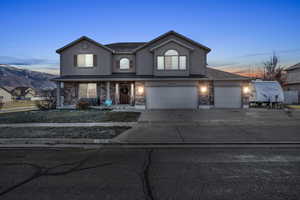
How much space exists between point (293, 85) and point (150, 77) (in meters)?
27.2

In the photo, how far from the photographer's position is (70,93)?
2003 cm

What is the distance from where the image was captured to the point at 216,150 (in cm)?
602

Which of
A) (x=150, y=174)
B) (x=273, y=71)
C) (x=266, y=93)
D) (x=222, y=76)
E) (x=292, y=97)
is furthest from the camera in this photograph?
(x=273, y=71)

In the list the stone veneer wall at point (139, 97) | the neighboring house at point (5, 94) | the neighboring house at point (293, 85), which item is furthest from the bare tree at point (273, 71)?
the neighboring house at point (5, 94)

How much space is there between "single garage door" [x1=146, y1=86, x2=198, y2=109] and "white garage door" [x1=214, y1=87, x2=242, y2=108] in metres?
2.86

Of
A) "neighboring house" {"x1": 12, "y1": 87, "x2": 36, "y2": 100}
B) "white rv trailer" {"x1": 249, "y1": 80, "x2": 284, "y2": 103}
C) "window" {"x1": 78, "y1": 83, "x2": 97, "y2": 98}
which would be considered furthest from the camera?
"neighboring house" {"x1": 12, "y1": 87, "x2": 36, "y2": 100}

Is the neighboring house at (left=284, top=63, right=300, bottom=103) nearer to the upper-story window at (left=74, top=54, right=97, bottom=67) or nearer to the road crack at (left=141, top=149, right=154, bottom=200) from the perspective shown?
the upper-story window at (left=74, top=54, right=97, bottom=67)

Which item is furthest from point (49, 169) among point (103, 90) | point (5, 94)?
point (5, 94)

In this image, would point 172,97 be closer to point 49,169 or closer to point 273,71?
point 49,169

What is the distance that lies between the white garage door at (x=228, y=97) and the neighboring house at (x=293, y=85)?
14107mm

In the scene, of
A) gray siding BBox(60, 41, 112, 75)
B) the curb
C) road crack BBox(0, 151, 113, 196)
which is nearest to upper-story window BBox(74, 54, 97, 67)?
gray siding BBox(60, 41, 112, 75)

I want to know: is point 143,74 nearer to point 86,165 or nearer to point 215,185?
point 86,165

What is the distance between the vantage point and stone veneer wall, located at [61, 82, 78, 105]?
20.0m

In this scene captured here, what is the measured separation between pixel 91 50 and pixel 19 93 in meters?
86.8
